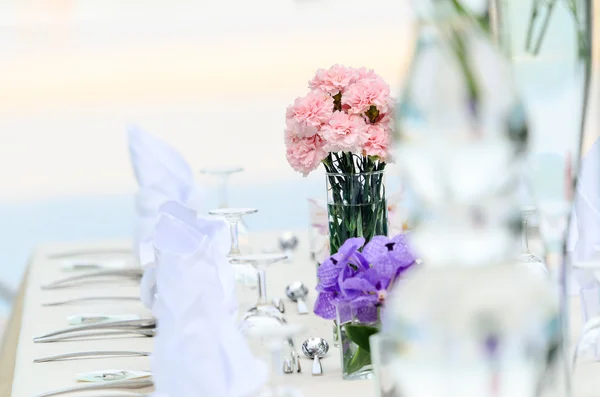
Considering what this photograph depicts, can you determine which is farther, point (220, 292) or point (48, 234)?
point (48, 234)

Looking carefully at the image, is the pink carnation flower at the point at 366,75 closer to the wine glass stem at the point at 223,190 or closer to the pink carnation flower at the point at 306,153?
the pink carnation flower at the point at 306,153

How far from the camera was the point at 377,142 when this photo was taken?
1.62 metres

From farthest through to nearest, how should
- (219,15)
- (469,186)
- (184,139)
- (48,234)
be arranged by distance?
1. (219,15)
2. (184,139)
3. (48,234)
4. (469,186)

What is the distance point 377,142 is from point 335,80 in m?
0.12

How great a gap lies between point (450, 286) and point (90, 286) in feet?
5.23

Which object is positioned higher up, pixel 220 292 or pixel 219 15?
pixel 219 15

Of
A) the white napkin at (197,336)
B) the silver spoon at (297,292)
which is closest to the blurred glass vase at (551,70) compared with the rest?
the white napkin at (197,336)

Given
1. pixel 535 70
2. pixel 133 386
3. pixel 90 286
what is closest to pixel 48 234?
pixel 90 286

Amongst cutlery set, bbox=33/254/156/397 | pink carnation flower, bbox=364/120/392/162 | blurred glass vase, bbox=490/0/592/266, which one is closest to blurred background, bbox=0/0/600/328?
cutlery set, bbox=33/254/156/397

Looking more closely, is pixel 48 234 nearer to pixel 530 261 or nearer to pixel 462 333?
pixel 530 261

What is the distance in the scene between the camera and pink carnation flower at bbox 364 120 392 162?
5.29 ft

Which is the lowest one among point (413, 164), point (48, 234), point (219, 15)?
point (48, 234)

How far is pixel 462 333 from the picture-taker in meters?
0.75

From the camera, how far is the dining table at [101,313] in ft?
4.60
